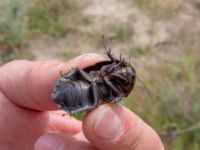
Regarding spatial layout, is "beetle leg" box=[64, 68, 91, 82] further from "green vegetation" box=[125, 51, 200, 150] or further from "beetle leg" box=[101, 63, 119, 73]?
"green vegetation" box=[125, 51, 200, 150]

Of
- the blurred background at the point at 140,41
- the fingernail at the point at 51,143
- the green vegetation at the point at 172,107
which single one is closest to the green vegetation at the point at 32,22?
the blurred background at the point at 140,41

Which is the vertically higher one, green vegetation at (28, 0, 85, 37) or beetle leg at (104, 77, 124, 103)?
beetle leg at (104, 77, 124, 103)

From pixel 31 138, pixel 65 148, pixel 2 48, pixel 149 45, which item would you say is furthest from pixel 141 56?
pixel 65 148

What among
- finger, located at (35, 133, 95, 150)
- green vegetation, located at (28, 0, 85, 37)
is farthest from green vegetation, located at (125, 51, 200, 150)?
finger, located at (35, 133, 95, 150)

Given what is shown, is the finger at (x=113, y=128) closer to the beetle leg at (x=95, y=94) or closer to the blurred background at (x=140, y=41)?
the beetle leg at (x=95, y=94)

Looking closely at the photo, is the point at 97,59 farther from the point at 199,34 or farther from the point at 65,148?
the point at 199,34

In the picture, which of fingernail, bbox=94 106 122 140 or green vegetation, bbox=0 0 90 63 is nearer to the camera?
fingernail, bbox=94 106 122 140

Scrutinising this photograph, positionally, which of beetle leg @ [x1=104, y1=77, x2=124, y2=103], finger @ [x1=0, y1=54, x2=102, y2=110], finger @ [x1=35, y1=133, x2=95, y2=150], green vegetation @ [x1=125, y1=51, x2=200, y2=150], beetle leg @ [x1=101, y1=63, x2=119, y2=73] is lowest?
green vegetation @ [x1=125, y1=51, x2=200, y2=150]
